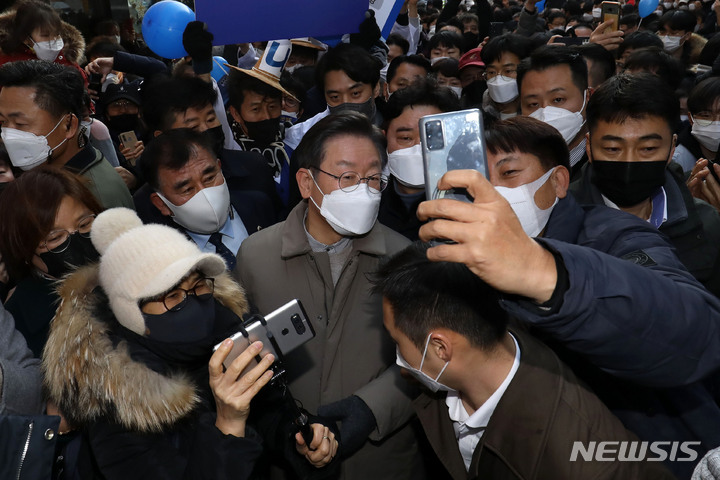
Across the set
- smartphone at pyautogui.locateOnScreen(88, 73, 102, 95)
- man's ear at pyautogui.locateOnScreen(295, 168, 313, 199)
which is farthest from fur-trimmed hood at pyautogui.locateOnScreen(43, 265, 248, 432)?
smartphone at pyautogui.locateOnScreen(88, 73, 102, 95)

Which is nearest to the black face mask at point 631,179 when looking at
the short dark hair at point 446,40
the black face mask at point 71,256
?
the black face mask at point 71,256

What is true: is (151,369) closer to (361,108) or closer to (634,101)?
(634,101)

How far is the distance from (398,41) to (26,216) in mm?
6325

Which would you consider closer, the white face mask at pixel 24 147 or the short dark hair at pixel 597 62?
the white face mask at pixel 24 147

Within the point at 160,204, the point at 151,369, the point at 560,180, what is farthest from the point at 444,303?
the point at 160,204

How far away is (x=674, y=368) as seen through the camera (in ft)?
4.25

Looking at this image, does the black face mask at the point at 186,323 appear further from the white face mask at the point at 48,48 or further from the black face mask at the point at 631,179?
the white face mask at the point at 48,48

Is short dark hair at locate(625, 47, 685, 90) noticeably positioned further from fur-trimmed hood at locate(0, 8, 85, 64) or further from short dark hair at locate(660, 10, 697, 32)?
fur-trimmed hood at locate(0, 8, 85, 64)

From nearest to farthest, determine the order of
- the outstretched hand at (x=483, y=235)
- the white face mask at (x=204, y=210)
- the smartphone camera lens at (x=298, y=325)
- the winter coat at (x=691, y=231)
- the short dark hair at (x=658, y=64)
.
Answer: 1. the outstretched hand at (x=483, y=235)
2. the smartphone camera lens at (x=298, y=325)
3. the winter coat at (x=691, y=231)
4. the white face mask at (x=204, y=210)
5. the short dark hair at (x=658, y=64)

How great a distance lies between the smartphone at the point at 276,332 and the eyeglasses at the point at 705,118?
327 cm

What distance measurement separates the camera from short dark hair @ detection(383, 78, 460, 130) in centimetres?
337

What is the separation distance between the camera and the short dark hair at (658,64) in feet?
15.0

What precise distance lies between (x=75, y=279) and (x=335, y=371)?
109 centimetres

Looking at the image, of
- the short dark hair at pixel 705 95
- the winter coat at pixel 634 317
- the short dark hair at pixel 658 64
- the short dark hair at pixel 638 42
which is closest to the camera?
the winter coat at pixel 634 317
